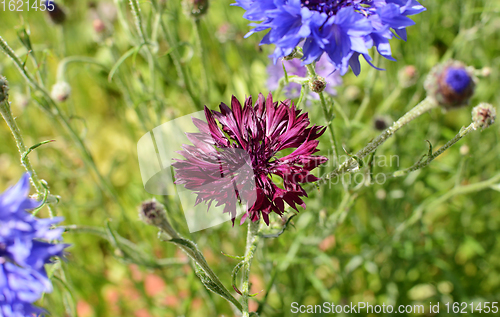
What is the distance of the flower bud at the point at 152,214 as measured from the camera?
676mm

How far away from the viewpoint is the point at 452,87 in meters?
0.59

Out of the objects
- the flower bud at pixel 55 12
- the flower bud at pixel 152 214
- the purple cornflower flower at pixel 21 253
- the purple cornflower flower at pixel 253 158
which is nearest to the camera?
the purple cornflower flower at pixel 21 253

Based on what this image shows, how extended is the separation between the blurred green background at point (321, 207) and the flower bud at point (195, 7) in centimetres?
5

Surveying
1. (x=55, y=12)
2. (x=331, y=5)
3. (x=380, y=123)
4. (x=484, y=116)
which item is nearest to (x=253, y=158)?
(x=331, y=5)

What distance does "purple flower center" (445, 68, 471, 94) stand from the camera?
1.93ft

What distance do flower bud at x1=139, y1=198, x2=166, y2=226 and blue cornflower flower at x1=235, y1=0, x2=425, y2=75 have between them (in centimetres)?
35

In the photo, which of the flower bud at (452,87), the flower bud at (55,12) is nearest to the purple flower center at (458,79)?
the flower bud at (452,87)

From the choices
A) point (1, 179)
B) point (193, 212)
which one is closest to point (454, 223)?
point (193, 212)

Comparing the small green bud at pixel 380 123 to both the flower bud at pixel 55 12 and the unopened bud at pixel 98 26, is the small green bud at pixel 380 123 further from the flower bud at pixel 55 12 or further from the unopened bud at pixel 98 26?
the flower bud at pixel 55 12

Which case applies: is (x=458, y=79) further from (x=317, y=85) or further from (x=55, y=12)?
(x=55, y=12)

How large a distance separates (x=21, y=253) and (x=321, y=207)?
2.53 feet

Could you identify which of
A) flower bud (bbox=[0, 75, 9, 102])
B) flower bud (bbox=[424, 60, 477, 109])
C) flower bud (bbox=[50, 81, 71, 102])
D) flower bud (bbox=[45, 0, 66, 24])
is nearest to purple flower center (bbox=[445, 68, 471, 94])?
flower bud (bbox=[424, 60, 477, 109])

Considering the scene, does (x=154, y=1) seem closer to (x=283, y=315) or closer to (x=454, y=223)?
(x=283, y=315)

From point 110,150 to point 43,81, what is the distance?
3.84 ft
